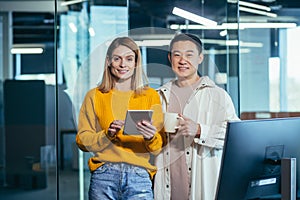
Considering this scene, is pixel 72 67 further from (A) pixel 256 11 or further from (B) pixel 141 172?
(B) pixel 141 172

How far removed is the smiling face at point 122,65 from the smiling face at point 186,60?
0.27m

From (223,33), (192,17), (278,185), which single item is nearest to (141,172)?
(278,185)

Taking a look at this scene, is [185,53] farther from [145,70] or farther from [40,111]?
[40,111]

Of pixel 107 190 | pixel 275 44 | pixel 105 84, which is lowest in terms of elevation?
pixel 107 190

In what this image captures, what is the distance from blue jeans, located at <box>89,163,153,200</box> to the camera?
2834 mm

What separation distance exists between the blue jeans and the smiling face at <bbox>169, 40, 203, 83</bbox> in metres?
0.54

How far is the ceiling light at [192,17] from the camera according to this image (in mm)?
4746

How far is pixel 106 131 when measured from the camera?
2848 mm

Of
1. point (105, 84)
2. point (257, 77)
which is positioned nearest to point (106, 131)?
point (105, 84)

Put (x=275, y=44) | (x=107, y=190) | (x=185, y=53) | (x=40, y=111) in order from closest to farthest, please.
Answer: (x=107, y=190) → (x=185, y=53) → (x=40, y=111) → (x=275, y=44)

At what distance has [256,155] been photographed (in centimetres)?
202

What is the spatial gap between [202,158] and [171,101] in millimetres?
324

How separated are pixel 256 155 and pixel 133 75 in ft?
3.44

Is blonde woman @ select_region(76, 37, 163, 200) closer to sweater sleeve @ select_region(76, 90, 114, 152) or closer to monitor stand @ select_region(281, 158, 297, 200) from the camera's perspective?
sweater sleeve @ select_region(76, 90, 114, 152)
